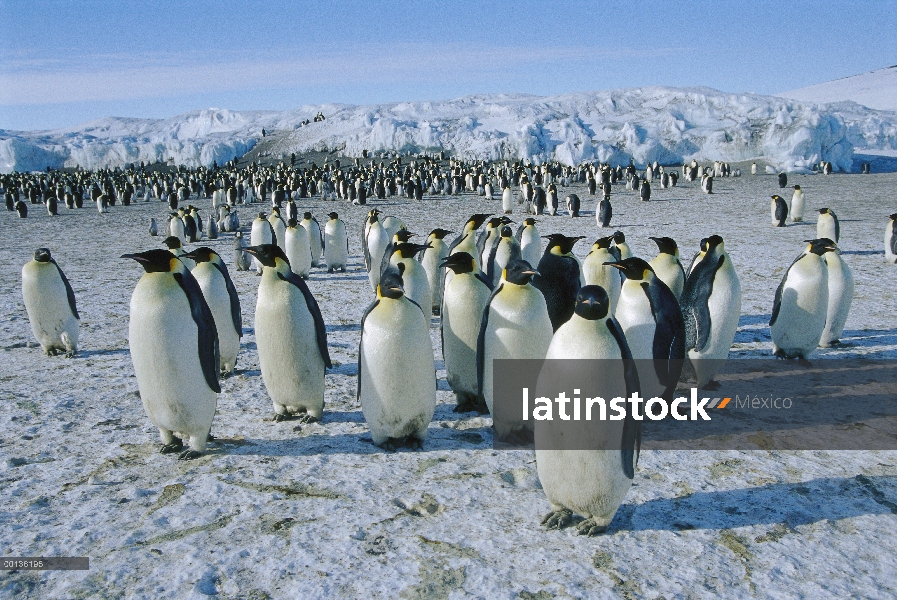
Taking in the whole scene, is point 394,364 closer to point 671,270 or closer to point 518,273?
point 518,273

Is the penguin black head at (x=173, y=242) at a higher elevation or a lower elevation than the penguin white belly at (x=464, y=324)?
higher

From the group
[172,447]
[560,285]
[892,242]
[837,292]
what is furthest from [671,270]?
[892,242]

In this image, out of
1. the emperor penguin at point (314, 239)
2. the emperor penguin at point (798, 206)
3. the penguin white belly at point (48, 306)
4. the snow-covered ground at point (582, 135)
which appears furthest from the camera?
the snow-covered ground at point (582, 135)

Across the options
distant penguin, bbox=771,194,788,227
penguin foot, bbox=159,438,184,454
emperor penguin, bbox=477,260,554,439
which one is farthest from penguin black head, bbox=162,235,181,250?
distant penguin, bbox=771,194,788,227

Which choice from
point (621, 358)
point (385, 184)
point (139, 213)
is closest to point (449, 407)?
point (621, 358)

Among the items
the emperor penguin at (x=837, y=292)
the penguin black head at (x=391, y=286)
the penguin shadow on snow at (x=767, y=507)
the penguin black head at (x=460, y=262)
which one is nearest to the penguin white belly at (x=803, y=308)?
the emperor penguin at (x=837, y=292)

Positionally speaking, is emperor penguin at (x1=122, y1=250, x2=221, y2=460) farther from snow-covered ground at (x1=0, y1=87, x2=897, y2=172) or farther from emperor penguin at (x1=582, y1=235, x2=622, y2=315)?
snow-covered ground at (x1=0, y1=87, x2=897, y2=172)

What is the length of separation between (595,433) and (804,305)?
3803mm

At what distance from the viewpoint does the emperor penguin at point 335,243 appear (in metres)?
10.5

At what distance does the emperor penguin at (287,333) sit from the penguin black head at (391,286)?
2.25 ft

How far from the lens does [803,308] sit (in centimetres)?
554

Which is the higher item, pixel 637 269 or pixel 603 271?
pixel 637 269

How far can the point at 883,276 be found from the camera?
923 centimetres

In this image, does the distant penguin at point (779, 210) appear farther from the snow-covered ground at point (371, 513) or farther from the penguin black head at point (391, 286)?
the penguin black head at point (391, 286)
